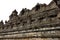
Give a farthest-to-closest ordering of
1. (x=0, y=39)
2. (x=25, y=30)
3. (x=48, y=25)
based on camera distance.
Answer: (x=0, y=39) < (x=25, y=30) < (x=48, y=25)

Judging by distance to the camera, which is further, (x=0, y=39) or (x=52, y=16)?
(x=0, y=39)

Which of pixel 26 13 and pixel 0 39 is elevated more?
pixel 26 13

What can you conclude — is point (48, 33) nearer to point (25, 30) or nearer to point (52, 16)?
point (52, 16)

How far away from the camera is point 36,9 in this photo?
4.48m

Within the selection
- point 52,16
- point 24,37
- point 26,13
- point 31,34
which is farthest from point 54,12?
point 26,13

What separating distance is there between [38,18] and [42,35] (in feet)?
1.56

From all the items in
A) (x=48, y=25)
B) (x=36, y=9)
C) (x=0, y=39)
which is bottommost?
(x=0, y=39)

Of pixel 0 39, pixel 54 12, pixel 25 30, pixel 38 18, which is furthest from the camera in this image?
pixel 0 39

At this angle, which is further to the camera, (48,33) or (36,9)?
(36,9)

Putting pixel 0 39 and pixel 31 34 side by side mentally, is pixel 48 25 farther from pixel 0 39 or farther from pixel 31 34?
pixel 0 39

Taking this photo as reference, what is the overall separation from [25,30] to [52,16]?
85 centimetres

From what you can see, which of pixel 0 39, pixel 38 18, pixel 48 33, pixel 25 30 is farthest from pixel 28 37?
pixel 0 39

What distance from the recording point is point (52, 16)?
3727mm

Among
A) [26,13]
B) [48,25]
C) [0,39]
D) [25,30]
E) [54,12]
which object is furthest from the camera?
[0,39]
